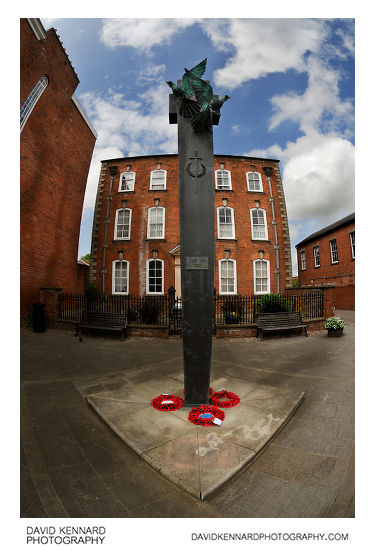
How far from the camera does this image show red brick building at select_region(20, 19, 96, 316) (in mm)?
8375

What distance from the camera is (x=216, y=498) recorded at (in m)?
1.72

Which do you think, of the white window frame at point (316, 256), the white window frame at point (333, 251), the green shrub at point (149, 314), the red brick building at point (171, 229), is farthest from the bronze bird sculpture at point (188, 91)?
the white window frame at point (316, 256)

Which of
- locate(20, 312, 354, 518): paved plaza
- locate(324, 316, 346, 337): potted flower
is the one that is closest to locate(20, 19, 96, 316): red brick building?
locate(20, 312, 354, 518): paved plaza

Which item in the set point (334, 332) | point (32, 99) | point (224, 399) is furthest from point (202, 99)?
point (32, 99)

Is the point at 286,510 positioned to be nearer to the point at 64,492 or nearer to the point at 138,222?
the point at 64,492

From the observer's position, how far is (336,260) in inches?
738

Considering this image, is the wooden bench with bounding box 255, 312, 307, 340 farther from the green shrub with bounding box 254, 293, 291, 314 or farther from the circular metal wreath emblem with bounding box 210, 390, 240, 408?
the circular metal wreath emblem with bounding box 210, 390, 240, 408

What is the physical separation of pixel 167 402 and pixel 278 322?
605cm

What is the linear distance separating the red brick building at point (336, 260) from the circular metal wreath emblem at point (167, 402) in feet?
60.1

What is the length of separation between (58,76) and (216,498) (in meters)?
14.9

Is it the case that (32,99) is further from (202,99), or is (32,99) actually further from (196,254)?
(196,254)

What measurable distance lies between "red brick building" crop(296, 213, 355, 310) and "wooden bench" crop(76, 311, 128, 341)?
57.0ft

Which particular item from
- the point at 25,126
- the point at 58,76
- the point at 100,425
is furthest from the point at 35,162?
the point at 100,425

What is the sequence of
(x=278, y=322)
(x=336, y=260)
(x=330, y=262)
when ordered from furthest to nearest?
(x=330, y=262) < (x=336, y=260) < (x=278, y=322)
